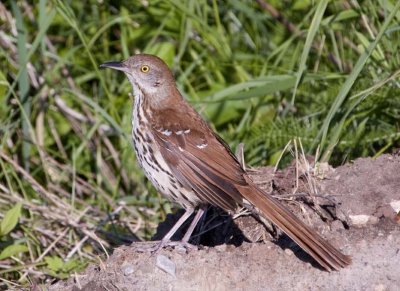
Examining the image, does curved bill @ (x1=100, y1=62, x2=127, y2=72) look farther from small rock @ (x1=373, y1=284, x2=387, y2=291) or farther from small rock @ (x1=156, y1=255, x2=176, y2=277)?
small rock @ (x1=373, y1=284, x2=387, y2=291)

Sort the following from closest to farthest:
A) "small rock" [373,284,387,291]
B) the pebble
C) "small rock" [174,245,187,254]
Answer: "small rock" [373,284,387,291], "small rock" [174,245,187,254], the pebble

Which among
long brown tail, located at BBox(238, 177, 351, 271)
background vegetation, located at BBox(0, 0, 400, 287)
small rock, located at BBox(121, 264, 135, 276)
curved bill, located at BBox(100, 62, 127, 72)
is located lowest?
background vegetation, located at BBox(0, 0, 400, 287)

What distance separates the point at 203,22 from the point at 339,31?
99 cm

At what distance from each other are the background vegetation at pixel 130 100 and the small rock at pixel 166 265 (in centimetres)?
108

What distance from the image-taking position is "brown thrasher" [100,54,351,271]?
4512 mm

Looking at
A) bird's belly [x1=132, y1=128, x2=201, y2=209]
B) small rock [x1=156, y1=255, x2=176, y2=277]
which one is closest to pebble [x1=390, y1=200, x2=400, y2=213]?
bird's belly [x1=132, y1=128, x2=201, y2=209]

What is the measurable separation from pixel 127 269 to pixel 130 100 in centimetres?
266

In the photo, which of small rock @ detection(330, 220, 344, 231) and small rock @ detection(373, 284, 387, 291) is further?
small rock @ detection(330, 220, 344, 231)

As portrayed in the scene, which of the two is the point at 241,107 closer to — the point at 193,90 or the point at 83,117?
the point at 193,90

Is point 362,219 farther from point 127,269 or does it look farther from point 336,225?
point 127,269

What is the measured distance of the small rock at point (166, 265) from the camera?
14.5 ft

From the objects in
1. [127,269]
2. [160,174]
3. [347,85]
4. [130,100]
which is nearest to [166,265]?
[127,269]

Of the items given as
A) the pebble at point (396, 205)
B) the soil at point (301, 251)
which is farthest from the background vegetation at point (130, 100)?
the pebble at point (396, 205)

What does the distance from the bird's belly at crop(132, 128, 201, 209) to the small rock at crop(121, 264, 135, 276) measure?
61 cm
